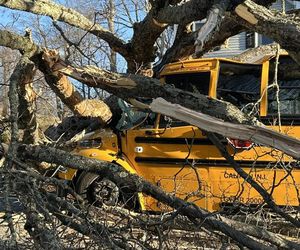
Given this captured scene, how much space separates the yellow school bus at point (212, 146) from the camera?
676cm

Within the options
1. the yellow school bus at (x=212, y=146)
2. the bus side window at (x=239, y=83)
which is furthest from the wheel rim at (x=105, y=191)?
the bus side window at (x=239, y=83)

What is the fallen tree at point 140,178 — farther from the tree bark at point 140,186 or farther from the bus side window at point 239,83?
the bus side window at point 239,83

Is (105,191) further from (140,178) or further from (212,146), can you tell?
(140,178)

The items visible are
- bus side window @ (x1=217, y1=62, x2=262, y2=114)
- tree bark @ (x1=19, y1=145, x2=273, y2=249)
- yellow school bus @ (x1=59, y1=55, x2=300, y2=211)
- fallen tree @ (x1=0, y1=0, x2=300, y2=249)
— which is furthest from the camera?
bus side window @ (x1=217, y1=62, x2=262, y2=114)

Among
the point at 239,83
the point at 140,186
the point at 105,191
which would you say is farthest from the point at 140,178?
the point at 239,83

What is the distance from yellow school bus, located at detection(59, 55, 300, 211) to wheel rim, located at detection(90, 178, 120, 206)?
12mm

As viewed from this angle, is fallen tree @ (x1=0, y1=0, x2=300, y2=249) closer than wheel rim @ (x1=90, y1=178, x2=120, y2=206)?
Yes

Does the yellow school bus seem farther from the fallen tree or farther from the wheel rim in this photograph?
the fallen tree

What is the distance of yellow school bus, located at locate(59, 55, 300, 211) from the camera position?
266 inches

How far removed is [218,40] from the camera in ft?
26.9

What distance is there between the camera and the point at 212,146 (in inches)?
276

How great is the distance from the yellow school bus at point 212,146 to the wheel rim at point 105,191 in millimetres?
12

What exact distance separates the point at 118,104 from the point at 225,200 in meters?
2.16

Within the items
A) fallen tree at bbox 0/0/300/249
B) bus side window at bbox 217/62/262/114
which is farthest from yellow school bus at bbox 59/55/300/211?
fallen tree at bbox 0/0/300/249
